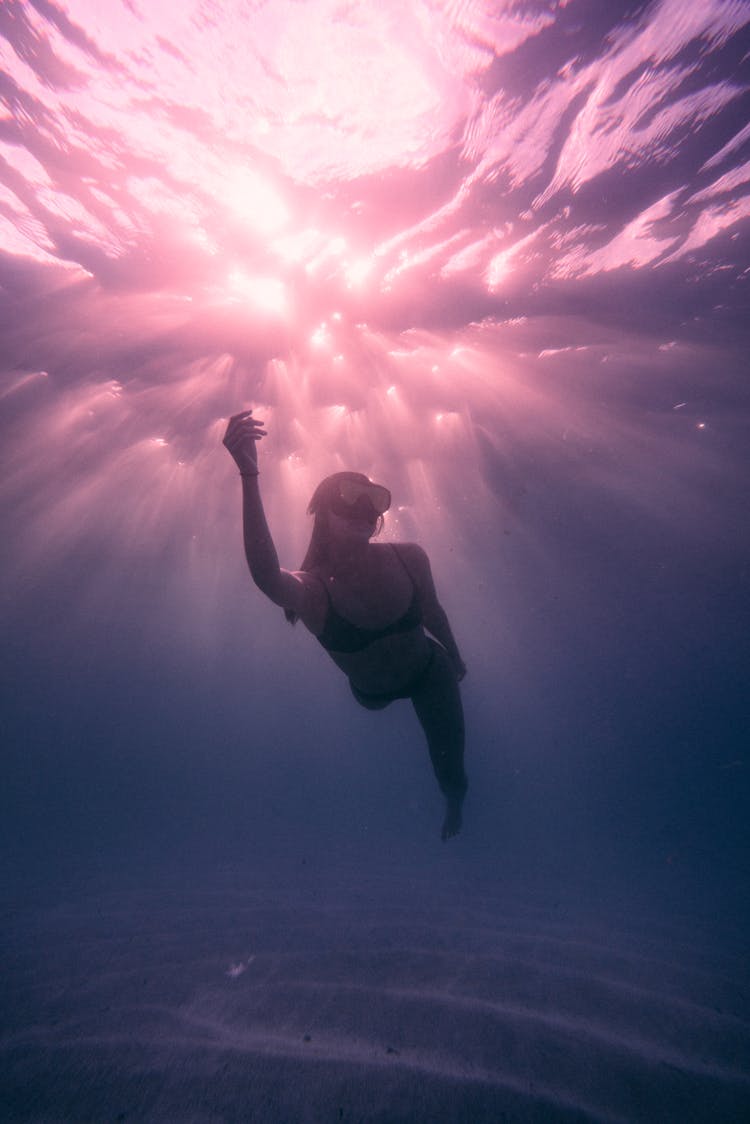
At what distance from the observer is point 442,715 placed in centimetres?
402

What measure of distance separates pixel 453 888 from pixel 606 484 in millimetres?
15316

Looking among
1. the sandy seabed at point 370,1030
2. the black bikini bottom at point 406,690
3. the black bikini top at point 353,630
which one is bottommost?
the sandy seabed at point 370,1030

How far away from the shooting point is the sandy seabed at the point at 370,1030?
7.06ft

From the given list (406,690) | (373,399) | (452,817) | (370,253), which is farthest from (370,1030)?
(373,399)

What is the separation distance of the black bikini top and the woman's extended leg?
590 mm

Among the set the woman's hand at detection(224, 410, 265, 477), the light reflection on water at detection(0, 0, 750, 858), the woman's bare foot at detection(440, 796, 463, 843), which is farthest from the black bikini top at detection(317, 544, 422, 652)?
the light reflection on water at detection(0, 0, 750, 858)

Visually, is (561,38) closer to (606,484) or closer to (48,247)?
(48,247)

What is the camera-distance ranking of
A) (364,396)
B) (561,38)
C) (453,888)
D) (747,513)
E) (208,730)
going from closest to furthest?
(561,38) → (364,396) → (453,888) → (747,513) → (208,730)

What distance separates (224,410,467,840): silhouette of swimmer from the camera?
309 centimetres

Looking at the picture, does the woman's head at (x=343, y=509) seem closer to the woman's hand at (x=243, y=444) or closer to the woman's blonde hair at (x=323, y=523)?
the woman's blonde hair at (x=323, y=523)

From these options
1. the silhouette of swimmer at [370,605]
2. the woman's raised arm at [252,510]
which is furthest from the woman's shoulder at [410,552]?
the woman's raised arm at [252,510]

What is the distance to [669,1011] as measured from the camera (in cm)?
345

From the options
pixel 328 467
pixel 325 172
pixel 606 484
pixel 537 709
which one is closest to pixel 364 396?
pixel 328 467

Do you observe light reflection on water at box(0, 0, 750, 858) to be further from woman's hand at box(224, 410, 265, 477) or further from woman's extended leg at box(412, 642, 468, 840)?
woman's extended leg at box(412, 642, 468, 840)
